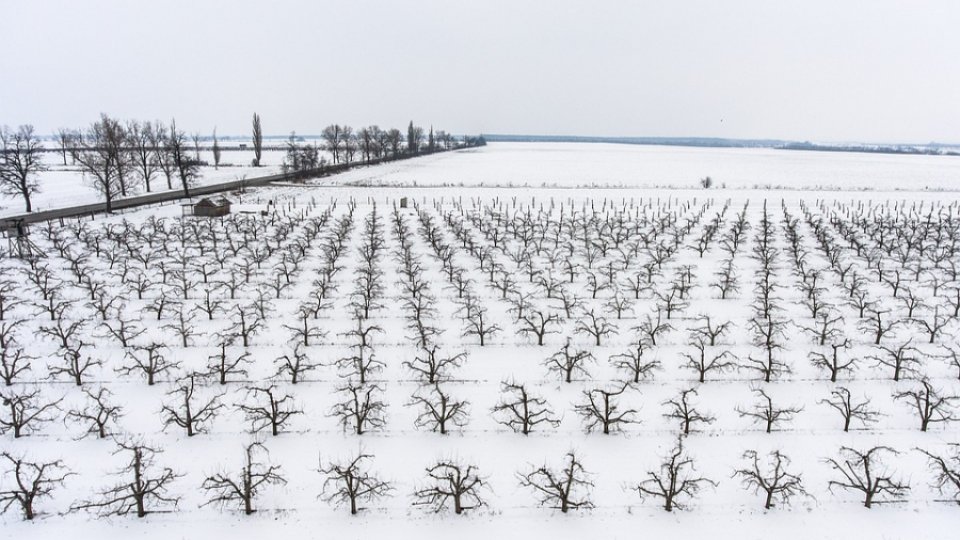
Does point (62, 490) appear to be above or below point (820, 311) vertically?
below

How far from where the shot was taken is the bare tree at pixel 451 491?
13344mm

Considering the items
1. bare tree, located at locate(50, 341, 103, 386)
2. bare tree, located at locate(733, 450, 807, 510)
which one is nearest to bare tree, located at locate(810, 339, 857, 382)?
bare tree, located at locate(733, 450, 807, 510)

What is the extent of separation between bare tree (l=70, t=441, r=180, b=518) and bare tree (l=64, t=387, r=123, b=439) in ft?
7.37

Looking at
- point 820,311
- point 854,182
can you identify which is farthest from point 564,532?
point 854,182

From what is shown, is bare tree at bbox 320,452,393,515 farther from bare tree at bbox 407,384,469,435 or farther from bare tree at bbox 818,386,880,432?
bare tree at bbox 818,386,880,432

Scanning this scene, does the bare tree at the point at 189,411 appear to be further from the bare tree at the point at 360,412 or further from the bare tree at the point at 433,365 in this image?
the bare tree at the point at 433,365

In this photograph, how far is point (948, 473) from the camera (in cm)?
1355

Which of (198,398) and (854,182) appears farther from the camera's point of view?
(854,182)

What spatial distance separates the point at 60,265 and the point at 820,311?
39.9m

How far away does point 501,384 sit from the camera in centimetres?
1942

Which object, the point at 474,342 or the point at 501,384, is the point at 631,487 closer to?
the point at 501,384

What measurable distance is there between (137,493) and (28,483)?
3.80 m

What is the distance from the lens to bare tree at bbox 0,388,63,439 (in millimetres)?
16144

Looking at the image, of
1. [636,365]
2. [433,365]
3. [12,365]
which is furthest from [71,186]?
[636,365]
